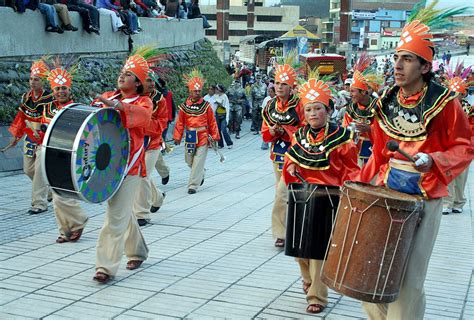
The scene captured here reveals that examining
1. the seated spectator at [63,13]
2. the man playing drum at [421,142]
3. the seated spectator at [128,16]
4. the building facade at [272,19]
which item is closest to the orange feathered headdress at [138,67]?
the man playing drum at [421,142]

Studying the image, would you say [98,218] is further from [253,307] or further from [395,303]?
Answer: [395,303]

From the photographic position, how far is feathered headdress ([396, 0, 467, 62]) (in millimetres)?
4777

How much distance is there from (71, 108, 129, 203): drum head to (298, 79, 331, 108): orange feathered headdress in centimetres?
163

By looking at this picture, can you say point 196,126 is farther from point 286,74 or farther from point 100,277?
point 100,277

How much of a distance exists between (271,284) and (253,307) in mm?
710

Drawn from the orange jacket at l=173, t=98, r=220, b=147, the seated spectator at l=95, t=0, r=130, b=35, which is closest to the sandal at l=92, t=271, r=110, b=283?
the orange jacket at l=173, t=98, r=220, b=147

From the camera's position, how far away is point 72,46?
16.5 m

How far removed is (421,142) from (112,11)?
15.2 m

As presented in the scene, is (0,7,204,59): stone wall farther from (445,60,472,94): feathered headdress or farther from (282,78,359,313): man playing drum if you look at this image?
(282,78,359,313): man playing drum

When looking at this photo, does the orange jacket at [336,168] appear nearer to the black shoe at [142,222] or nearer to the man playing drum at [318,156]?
the man playing drum at [318,156]

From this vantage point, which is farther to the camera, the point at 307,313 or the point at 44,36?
the point at 44,36

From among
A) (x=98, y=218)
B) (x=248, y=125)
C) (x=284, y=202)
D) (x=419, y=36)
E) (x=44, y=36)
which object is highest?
(x=419, y=36)

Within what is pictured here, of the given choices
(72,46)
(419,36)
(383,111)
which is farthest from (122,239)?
(72,46)

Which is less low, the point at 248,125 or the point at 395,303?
the point at 395,303
